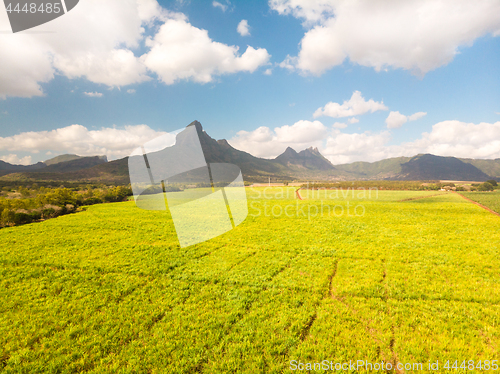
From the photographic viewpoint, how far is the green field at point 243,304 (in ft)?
21.9

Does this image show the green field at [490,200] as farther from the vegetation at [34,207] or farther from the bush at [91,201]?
the bush at [91,201]

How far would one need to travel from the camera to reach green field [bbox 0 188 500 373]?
6.68 metres

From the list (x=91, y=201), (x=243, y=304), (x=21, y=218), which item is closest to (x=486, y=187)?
(x=243, y=304)

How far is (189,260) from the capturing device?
15.5m

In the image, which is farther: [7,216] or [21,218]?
[21,218]

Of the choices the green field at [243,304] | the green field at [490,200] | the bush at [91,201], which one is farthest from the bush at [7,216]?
the green field at [490,200]

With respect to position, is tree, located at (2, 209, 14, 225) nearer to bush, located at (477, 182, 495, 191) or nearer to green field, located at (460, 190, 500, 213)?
green field, located at (460, 190, 500, 213)

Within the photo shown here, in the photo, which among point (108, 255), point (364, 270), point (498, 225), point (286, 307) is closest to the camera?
point (286, 307)

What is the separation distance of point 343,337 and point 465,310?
6829 millimetres

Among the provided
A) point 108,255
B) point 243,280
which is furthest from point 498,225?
point 108,255

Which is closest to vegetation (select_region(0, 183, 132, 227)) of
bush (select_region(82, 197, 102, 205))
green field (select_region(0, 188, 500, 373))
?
bush (select_region(82, 197, 102, 205))

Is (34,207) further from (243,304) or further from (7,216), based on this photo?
(243,304)

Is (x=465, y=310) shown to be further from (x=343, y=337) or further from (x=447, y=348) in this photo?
(x=343, y=337)

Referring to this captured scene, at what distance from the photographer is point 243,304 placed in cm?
959
